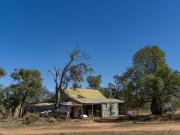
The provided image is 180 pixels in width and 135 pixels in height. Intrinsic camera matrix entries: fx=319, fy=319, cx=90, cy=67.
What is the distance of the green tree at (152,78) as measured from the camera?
44031 millimetres

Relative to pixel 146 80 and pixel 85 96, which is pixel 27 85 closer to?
pixel 85 96

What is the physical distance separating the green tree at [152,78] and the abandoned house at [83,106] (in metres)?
9.80

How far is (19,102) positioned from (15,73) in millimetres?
7340

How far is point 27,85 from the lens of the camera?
65.2 metres

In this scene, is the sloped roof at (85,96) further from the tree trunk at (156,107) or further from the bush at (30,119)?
the bush at (30,119)

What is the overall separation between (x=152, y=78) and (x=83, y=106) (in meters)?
16.3

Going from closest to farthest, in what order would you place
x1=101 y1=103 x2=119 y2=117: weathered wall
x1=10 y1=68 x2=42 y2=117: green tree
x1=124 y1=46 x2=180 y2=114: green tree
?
x1=124 y1=46 x2=180 y2=114: green tree < x1=101 y1=103 x2=119 y2=117: weathered wall < x1=10 y1=68 x2=42 y2=117: green tree

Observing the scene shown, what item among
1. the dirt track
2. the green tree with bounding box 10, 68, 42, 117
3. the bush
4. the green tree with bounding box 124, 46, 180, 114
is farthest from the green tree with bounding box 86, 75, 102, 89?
the dirt track

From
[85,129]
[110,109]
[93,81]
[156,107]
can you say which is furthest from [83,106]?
[93,81]

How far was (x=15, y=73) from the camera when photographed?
65.8 meters

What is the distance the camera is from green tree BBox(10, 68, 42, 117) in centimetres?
6372

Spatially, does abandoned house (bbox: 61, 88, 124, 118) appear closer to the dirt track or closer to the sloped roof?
the sloped roof

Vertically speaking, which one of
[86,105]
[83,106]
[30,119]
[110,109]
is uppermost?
[86,105]

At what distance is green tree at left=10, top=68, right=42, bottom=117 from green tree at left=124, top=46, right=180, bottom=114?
2421cm
